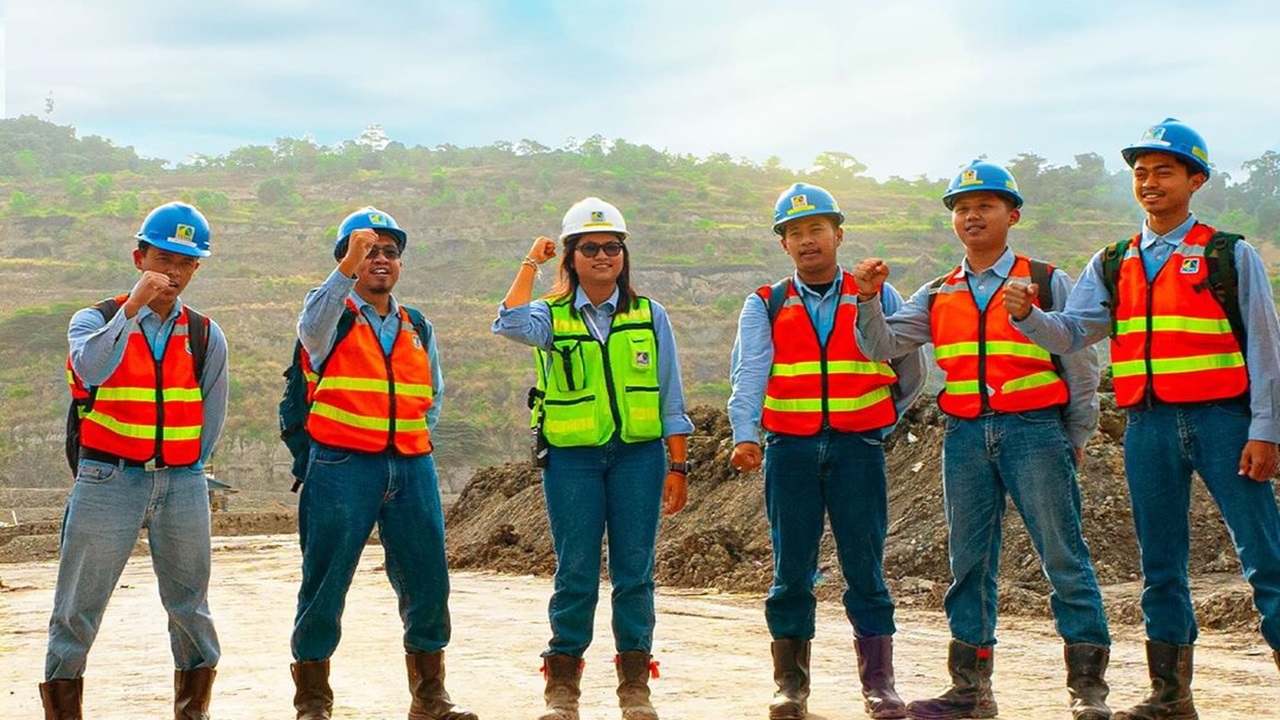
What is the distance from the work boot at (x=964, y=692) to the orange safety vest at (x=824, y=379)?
97 cm

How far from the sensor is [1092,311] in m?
5.27

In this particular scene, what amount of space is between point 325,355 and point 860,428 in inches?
84.7

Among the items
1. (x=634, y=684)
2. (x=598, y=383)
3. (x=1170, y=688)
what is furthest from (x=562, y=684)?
(x=1170, y=688)

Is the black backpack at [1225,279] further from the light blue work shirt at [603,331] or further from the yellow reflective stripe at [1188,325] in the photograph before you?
the light blue work shirt at [603,331]

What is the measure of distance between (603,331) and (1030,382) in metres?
1.71

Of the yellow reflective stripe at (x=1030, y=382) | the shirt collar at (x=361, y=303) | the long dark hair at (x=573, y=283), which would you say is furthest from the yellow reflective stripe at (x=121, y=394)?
the yellow reflective stripe at (x=1030, y=382)

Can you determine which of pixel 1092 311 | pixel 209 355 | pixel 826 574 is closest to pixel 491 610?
pixel 826 574

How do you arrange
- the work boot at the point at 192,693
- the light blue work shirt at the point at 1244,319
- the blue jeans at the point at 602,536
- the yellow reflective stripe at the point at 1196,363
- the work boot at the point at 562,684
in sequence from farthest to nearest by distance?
the blue jeans at the point at 602,536, the work boot at the point at 562,684, the work boot at the point at 192,693, the yellow reflective stripe at the point at 1196,363, the light blue work shirt at the point at 1244,319

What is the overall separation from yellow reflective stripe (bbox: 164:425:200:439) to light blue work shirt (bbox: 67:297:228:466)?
0.09m

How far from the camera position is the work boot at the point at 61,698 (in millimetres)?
5035

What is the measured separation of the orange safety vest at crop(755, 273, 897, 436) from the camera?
557cm

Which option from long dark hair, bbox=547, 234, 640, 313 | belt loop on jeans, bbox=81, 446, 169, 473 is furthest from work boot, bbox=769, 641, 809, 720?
belt loop on jeans, bbox=81, 446, 169, 473

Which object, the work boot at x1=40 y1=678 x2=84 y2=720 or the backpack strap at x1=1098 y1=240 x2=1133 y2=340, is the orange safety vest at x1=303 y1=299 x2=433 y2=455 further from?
the backpack strap at x1=1098 y1=240 x2=1133 y2=340

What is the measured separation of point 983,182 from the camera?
18.2ft
